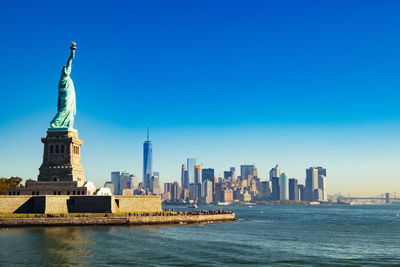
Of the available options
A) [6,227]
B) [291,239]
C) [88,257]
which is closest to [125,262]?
[88,257]

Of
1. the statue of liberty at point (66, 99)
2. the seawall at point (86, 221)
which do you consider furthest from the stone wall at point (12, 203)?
the statue of liberty at point (66, 99)

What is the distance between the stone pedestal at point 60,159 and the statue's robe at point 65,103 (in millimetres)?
2380

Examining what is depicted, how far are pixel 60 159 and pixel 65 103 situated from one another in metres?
12.5

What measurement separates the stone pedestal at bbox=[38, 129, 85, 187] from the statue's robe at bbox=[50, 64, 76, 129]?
2.38 metres

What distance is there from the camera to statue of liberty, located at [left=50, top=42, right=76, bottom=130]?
100750 mm

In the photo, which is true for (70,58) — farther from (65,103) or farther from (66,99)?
(65,103)

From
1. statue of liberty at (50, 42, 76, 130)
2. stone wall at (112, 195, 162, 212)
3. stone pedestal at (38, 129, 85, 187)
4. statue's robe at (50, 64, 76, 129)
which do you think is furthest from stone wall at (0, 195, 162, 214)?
statue of liberty at (50, 42, 76, 130)

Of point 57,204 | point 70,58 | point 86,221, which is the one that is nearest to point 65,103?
point 70,58

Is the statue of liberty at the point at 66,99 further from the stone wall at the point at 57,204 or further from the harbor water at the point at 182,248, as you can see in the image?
the harbor water at the point at 182,248

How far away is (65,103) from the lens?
10162cm

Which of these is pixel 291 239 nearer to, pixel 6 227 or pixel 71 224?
pixel 71 224

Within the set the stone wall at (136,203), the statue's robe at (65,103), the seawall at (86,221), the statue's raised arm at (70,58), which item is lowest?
the seawall at (86,221)

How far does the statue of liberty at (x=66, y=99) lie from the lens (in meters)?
101

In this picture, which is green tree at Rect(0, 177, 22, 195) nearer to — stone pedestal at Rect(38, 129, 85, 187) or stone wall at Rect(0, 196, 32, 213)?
stone pedestal at Rect(38, 129, 85, 187)
